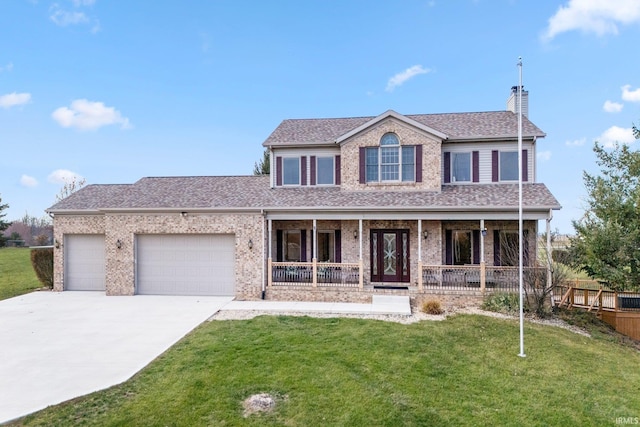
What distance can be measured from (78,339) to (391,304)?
32.3 feet

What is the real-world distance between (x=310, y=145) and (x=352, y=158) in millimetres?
2213

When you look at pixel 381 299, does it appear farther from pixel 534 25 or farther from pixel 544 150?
pixel 534 25

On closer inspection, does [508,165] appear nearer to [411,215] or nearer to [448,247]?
[448,247]

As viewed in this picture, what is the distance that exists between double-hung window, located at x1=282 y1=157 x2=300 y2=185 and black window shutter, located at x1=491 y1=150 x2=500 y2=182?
897cm

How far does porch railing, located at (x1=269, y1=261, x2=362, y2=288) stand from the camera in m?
13.9

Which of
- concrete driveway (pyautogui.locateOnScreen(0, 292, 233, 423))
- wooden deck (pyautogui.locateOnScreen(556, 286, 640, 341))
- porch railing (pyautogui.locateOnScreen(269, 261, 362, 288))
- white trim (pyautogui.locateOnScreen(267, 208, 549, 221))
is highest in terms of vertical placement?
white trim (pyautogui.locateOnScreen(267, 208, 549, 221))

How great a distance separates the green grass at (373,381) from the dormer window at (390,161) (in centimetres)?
759

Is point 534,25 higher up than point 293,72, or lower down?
lower down

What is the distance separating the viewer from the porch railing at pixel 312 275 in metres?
13.9

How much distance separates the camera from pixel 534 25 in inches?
632

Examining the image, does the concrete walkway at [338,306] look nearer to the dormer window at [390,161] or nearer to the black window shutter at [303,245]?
the black window shutter at [303,245]

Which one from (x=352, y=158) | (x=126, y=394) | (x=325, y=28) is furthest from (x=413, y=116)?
(x=126, y=394)

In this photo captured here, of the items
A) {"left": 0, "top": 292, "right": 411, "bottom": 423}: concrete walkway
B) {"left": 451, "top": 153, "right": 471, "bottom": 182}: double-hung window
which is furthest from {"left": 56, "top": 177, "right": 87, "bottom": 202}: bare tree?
{"left": 451, "top": 153, "right": 471, "bottom": 182}: double-hung window

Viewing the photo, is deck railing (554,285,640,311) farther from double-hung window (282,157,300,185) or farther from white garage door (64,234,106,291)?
white garage door (64,234,106,291)
